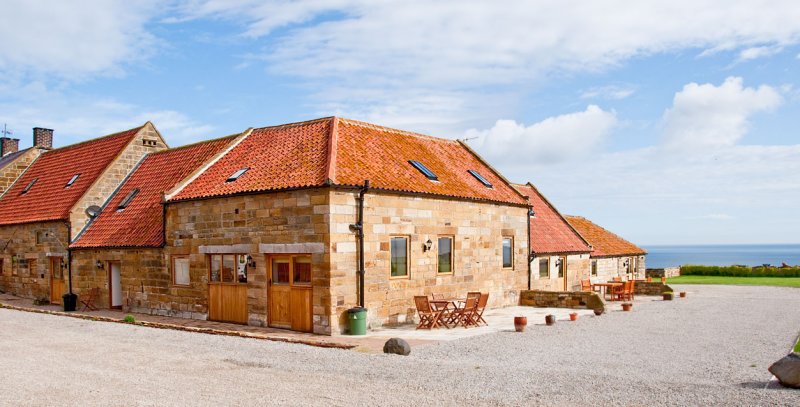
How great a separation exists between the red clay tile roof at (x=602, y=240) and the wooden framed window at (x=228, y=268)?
2203 cm

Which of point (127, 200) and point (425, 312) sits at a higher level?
point (127, 200)

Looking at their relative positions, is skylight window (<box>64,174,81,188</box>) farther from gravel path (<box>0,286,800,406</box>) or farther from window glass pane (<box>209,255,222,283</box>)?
window glass pane (<box>209,255,222,283</box>)

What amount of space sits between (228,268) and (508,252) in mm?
10320

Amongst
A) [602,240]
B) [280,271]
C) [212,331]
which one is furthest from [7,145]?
[602,240]

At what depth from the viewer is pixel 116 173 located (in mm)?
28016

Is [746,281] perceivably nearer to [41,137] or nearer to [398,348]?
[398,348]

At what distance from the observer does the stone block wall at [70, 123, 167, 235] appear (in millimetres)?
26391

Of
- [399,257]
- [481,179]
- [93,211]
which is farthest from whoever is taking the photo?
[93,211]

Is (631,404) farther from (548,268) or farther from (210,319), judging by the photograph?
(548,268)

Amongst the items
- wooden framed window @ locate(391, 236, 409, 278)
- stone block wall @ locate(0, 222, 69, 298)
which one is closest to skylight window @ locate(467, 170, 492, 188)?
wooden framed window @ locate(391, 236, 409, 278)

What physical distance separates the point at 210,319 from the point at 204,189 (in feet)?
13.0

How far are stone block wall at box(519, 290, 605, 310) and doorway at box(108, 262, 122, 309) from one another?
14.7 meters

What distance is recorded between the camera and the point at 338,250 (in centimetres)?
1748

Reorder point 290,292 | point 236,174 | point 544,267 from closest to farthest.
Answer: point 290,292, point 236,174, point 544,267
